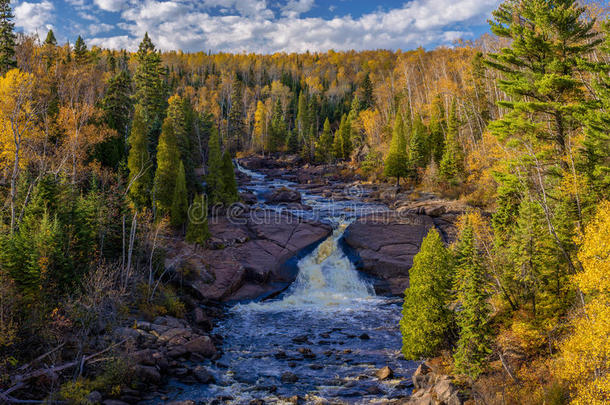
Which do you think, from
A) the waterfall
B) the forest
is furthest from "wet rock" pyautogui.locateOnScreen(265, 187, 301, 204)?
the forest

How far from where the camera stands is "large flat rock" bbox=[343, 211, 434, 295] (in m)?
37.9

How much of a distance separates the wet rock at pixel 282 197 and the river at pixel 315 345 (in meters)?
15.7

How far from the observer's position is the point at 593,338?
47.8 ft

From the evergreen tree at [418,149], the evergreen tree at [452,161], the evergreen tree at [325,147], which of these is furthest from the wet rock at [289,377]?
the evergreen tree at [325,147]

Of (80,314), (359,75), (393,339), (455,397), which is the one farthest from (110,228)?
(359,75)

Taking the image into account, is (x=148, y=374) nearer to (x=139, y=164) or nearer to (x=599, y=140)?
(x=139, y=164)

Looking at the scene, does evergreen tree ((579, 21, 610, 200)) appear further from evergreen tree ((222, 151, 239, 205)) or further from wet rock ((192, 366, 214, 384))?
evergreen tree ((222, 151, 239, 205))

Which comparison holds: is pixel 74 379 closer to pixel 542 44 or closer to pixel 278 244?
pixel 278 244

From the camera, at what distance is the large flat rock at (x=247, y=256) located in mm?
35000

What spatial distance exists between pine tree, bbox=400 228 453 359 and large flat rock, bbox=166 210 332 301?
58.3 feet

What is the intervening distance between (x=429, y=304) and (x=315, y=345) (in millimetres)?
9567

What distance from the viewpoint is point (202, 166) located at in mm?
60094

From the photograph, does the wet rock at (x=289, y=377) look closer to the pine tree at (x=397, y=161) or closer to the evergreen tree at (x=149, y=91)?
the evergreen tree at (x=149, y=91)

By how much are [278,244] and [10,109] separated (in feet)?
92.8
